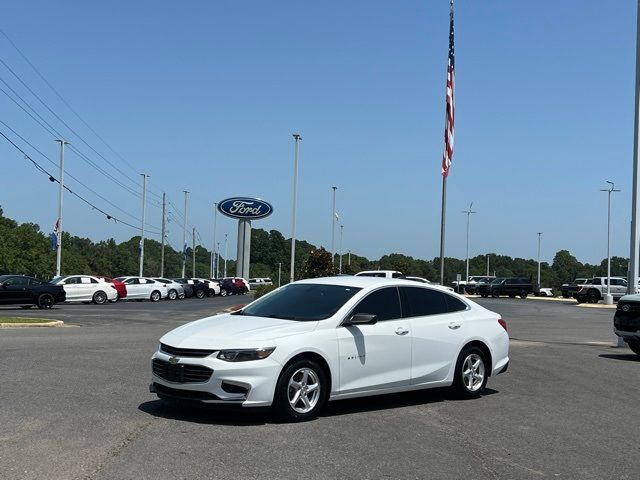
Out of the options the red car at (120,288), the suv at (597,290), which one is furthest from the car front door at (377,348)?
the suv at (597,290)

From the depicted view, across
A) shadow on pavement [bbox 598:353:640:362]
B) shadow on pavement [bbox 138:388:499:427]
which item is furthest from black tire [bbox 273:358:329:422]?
shadow on pavement [bbox 598:353:640:362]

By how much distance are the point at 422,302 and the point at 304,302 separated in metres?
1.66

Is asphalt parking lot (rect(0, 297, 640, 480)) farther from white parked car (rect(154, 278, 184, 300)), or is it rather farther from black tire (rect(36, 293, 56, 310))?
white parked car (rect(154, 278, 184, 300))

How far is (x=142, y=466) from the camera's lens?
6281 mm

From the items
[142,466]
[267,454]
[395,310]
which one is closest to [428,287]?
[395,310]

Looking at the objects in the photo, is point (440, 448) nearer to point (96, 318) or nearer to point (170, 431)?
point (170, 431)

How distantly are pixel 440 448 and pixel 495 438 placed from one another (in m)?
0.86

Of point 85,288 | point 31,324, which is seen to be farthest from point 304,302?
point 85,288

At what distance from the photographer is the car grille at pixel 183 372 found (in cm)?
785

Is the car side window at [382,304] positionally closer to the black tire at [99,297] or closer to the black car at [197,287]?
the black tire at [99,297]

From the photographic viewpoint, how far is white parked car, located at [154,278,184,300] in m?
53.0

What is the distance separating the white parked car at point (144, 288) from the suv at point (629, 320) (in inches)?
1426

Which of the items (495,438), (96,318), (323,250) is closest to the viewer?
(495,438)

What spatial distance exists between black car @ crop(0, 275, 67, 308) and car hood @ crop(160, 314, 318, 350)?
85.1ft
